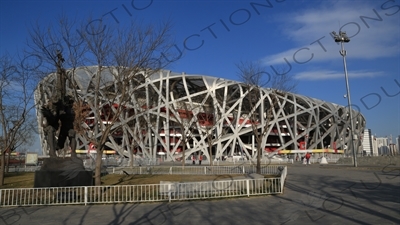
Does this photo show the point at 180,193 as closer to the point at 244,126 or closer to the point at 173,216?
the point at 173,216

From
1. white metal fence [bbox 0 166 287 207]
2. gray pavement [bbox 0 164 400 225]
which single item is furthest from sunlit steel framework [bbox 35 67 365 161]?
gray pavement [bbox 0 164 400 225]

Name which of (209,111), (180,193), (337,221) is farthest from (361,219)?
(209,111)

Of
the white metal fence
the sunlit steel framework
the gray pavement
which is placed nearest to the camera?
the gray pavement

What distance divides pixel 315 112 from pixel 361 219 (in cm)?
5860

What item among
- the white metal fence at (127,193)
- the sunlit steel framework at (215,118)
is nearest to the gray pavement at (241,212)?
the white metal fence at (127,193)

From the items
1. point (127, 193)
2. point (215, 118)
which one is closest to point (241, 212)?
point (127, 193)

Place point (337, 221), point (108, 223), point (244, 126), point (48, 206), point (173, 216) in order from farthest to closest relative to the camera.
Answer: point (244, 126), point (48, 206), point (173, 216), point (108, 223), point (337, 221)

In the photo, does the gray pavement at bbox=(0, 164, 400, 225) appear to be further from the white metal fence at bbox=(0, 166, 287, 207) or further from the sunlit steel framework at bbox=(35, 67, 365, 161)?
the sunlit steel framework at bbox=(35, 67, 365, 161)

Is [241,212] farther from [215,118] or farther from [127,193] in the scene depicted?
[215,118]

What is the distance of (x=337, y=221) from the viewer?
7504 mm

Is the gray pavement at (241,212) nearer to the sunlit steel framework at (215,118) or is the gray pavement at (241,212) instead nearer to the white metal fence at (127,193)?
the white metal fence at (127,193)

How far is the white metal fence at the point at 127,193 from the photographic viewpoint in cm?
1078

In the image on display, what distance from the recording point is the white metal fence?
10781 millimetres

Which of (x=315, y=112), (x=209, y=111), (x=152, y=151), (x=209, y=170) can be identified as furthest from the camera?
(x=315, y=112)
